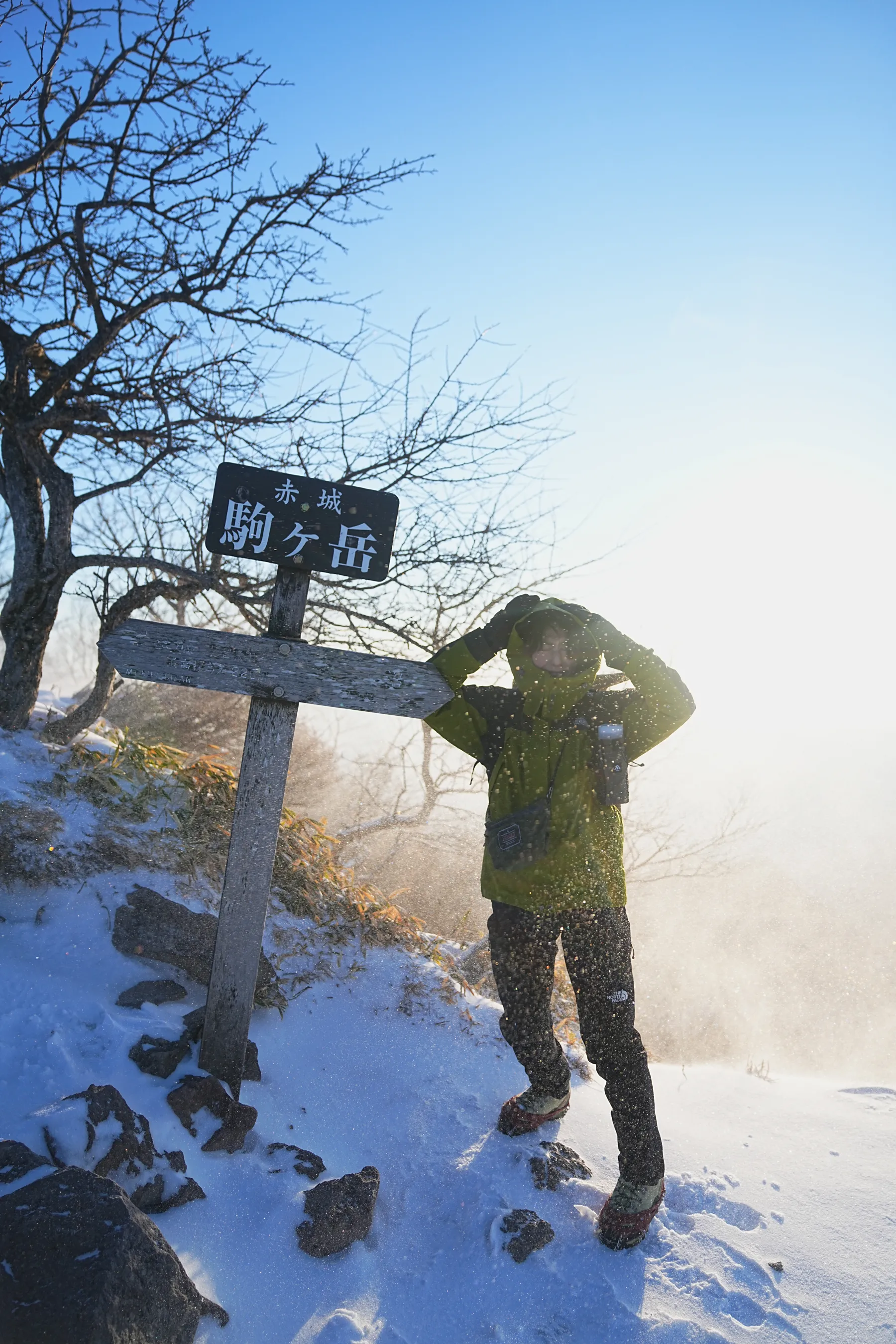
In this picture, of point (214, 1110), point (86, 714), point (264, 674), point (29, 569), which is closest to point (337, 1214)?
point (214, 1110)

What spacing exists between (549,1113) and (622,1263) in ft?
2.37

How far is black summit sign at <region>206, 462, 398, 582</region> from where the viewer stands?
9.60 feet

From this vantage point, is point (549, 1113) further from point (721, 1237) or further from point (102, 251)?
point (102, 251)

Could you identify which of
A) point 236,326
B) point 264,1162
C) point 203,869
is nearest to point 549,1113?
point 264,1162

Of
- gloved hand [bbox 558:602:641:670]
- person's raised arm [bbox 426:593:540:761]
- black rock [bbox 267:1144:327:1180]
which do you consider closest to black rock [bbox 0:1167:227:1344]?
black rock [bbox 267:1144:327:1180]

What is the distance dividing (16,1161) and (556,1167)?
6.55 feet

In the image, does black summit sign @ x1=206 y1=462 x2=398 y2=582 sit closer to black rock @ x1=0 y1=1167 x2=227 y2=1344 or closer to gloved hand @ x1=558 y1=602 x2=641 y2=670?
gloved hand @ x1=558 y1=602 x2=641 y2=670

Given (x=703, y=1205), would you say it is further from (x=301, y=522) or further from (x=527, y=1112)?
(x=301, y=522)

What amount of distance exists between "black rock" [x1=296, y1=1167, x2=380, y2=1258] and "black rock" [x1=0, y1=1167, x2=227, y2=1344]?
38 centimetres

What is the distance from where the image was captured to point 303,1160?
2.69 meters

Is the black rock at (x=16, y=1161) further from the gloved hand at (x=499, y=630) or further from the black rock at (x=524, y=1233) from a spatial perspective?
the gloved hand at (x=499, y=630)

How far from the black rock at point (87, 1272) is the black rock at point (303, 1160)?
603 millimetres

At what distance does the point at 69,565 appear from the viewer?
16.9 feet

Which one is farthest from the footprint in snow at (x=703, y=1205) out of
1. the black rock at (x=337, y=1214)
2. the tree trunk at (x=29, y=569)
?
the tree trunk at (x=29, y=569)
